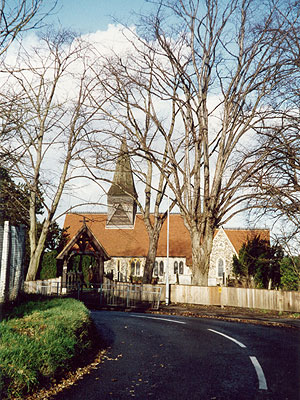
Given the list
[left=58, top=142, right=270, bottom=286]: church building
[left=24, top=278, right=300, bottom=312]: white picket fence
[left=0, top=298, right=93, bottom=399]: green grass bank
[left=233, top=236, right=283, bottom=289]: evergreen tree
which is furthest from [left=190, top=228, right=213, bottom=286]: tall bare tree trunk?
[left=58, top=142, right=270, bottom=286]: church building

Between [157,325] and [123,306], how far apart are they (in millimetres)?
9367

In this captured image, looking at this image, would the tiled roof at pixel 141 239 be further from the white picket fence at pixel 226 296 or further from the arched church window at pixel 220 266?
the white picket fence at pixel 226 296

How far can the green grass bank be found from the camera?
6.17 m

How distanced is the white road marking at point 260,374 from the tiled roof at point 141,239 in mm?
36530

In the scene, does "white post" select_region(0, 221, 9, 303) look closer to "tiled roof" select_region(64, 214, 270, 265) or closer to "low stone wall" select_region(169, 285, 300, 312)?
→ "low stone wall" select_region(169, 285, 300, 312)

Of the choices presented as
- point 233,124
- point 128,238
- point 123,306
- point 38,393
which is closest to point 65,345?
point 38,393

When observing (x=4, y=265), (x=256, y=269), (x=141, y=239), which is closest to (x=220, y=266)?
(x=256, y=269)

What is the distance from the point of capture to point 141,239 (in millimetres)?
49219

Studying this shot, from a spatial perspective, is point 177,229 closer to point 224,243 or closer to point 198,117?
point 224,243

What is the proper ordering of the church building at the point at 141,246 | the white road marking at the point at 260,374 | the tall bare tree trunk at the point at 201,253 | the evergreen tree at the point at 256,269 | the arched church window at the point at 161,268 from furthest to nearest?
the arched church window at the point at 161,268 < the church building at the point at 141,246 < the evergreen tree at the point at 256,269 < the tall bare tree trunk at the point at 201,253 < the white road marking at the point at 260,374

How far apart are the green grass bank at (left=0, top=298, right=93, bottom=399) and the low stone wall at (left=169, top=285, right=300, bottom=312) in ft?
49.2

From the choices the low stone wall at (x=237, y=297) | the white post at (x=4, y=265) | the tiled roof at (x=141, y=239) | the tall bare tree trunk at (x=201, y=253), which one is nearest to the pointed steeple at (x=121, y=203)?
the tiled roof at (x=141, y=239)

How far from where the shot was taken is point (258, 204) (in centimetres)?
2334

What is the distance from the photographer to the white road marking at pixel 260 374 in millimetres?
6953
